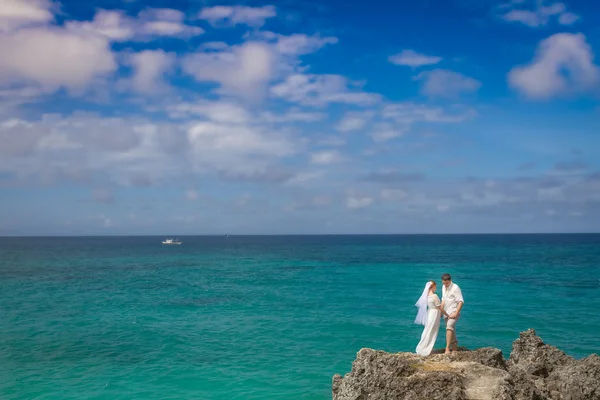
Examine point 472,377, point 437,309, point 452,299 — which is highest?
point 452,299

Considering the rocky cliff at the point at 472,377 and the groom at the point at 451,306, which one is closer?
the rocky cliff at the point at 472,377

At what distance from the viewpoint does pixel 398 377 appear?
10.9 meters

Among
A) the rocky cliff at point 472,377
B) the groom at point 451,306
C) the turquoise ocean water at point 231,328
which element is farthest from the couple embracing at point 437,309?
the turquoise ocean water at point 231,328

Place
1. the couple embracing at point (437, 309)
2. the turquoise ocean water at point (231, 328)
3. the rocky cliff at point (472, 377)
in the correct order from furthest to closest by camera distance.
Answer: the turquoise ocean water at point (231, 328) → the couple embracing at point (437, 309) → the rocky cliff at point (472, 377)

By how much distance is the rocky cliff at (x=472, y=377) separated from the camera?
1026cm

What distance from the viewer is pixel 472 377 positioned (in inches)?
432

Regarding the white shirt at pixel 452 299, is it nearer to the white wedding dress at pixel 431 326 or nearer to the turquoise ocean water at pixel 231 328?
the white wedding dress at pixel 431 326

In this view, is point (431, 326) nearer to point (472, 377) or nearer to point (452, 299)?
point (452, 299)

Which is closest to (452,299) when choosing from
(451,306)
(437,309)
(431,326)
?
(451,306)

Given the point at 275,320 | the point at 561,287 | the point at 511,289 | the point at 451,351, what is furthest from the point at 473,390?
the point at 561,287

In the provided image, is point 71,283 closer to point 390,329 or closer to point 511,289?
point 390,329

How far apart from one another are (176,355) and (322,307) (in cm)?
1475

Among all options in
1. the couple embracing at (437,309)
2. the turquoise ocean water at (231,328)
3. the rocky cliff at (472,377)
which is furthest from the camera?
the turquoise ocean water at (231,328)

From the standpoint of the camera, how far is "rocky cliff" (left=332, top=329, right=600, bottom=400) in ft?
33.7
